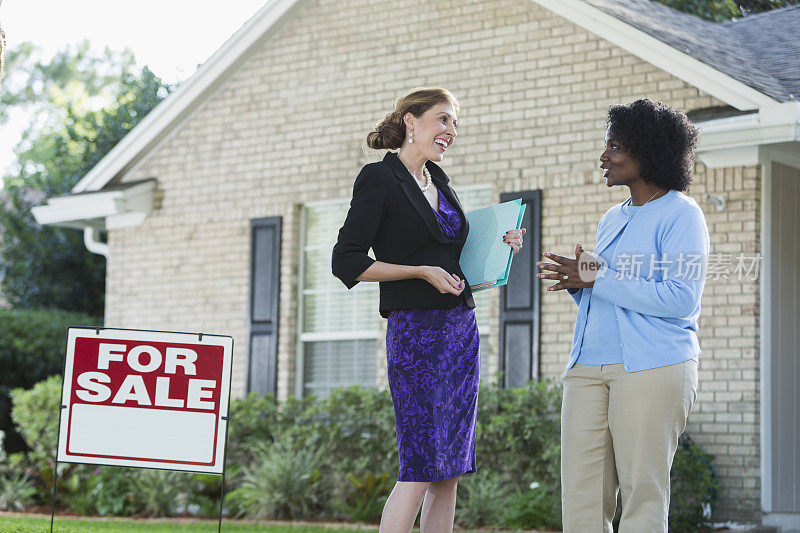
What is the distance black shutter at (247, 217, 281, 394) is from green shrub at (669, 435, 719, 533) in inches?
172

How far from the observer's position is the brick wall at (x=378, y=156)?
Answer: 850 cm

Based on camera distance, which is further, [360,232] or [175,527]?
[175,527]

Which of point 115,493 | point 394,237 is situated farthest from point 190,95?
point 394,237

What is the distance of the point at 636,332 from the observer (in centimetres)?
374

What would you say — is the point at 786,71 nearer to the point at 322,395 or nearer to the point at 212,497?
the point at 322,395

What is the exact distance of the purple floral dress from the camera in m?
3.89

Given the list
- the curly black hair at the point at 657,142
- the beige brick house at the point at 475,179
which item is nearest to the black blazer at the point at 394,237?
the curly black hair at the point at 657,142

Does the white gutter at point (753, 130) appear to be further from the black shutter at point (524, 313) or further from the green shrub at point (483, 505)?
the green shrub at point (483, 505)

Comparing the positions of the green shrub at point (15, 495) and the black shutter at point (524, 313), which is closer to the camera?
the black shutter at point (524, 313)

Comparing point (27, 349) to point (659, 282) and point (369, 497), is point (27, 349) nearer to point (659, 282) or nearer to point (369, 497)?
point (369, 497)

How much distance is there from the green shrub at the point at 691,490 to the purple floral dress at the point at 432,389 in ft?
13.5

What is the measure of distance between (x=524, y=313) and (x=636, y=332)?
580cm

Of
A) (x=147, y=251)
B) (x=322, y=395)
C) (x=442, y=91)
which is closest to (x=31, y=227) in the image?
(x=147, y=251)

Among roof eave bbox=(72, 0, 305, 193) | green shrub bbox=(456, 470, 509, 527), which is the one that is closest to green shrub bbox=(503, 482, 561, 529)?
green shrub bbox=(456, 470, 509, 527)
